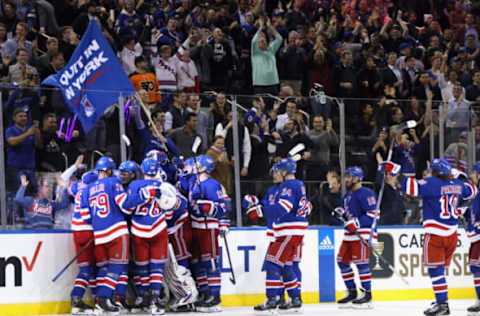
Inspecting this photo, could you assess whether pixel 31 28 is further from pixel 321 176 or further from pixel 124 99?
pixel 321 176

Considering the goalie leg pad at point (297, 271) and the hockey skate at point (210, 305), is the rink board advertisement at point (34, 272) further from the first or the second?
the goalie leg pad at point (297, 271)

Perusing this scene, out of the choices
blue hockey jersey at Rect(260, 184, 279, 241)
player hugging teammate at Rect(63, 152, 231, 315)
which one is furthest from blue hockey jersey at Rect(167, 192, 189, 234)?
blue hockey jersey at Rect(260, 184, 279, 241)

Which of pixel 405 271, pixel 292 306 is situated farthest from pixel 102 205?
pixel 405 271

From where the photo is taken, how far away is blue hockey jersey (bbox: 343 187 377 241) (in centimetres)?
1162

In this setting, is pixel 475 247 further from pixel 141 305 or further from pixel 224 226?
pixel 141 305

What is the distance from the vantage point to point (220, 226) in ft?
36.4

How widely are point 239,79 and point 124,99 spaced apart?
3.44 meters

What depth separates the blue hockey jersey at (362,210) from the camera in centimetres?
1162

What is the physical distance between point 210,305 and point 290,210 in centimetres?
→ 146

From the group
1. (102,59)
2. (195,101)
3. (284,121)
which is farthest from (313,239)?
(102,59)

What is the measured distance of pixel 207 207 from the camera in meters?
10.7

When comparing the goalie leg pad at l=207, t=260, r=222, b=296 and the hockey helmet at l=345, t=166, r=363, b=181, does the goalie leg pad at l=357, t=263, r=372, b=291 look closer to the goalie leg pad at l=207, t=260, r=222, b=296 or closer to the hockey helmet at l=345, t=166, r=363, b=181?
the hockey helmet at l=345, t=166, r=363, b=181

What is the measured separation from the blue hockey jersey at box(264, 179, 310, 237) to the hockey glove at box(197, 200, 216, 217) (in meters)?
0.69

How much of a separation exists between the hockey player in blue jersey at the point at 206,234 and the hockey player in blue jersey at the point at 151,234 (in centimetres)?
59
